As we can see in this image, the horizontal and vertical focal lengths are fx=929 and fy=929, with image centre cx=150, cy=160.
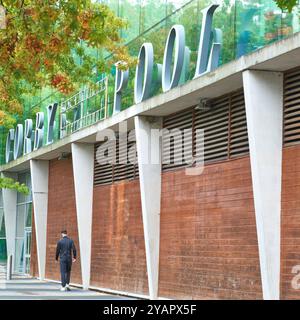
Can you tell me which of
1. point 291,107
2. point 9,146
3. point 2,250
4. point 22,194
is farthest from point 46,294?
point 2,250

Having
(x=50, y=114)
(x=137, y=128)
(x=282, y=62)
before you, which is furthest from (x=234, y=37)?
(x=50, y=114)

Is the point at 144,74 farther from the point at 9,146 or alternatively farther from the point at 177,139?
the point at 9,146

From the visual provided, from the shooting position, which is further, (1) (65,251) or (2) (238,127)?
(1) (65,251)

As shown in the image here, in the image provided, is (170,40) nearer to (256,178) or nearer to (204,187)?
(204,187)

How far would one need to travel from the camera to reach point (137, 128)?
24812 millimetres

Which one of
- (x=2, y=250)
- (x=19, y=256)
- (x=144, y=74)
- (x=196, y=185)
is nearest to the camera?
(x=196, y=185)

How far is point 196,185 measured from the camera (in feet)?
72.5

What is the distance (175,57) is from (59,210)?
1474 cm

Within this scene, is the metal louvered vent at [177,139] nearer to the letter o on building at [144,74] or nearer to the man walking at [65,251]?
the letter o on building at [144,74]

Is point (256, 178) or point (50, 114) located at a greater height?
point (50, 114)

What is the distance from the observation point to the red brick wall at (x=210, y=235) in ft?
63.1

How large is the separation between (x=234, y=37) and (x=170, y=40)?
3.31 metres

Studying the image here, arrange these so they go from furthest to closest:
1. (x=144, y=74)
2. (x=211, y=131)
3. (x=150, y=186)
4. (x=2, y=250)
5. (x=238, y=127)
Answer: (x=2, y=250) → (x=150, y=186) → (x=144, y=74) → (x=211, y=131) → (x=238, y=127)

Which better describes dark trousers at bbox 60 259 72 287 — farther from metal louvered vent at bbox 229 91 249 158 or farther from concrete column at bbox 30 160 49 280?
metal louvered vent at bbox 229 91 249 158
